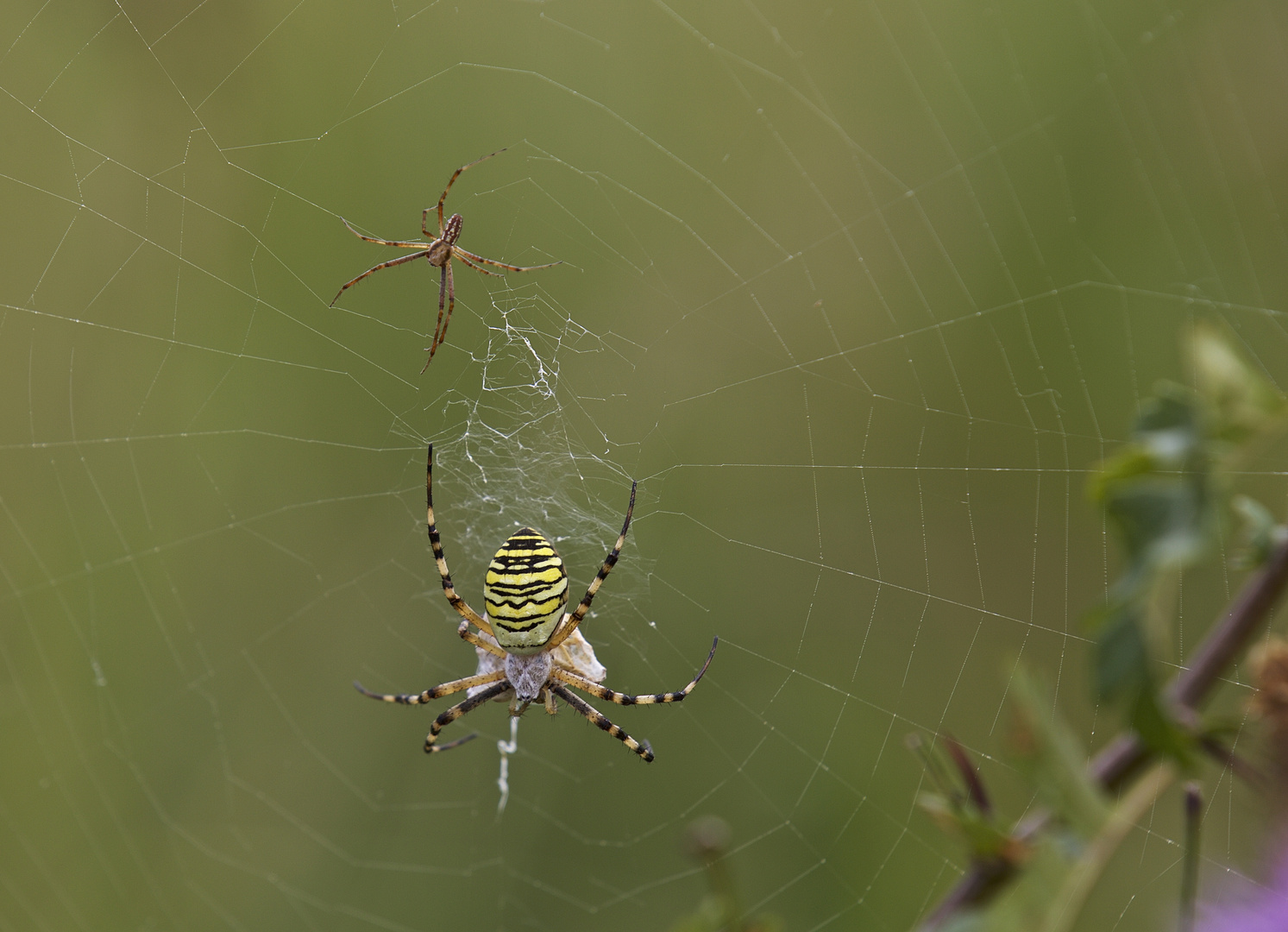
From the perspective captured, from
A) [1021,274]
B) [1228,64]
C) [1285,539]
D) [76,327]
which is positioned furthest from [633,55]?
[1285,539]

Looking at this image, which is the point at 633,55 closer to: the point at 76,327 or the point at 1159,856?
the point at 76,327

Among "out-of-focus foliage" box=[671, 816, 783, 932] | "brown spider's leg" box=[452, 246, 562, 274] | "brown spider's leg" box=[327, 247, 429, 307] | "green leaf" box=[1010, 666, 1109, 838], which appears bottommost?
"out-of-focus foliage" box=[671, 816, 783, 932]

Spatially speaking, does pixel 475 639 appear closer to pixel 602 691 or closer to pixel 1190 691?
pixel 602 691

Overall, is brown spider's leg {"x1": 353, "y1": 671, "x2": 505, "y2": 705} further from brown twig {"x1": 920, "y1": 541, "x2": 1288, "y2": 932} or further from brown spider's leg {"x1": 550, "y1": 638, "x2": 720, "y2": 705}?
brown twig {"x1": 920, "y1": 541, "x2": 1288, "y2": 932}

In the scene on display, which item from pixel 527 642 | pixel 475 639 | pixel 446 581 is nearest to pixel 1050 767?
pixel 527 642

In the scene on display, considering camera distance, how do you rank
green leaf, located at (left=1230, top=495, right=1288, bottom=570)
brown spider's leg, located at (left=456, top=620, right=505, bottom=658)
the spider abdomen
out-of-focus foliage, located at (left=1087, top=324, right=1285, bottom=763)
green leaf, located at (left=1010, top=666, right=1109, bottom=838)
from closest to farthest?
out-of-focus foliage, located at (left=1087, top=324, right=1285, bottom=763) → green leaf, located at (left=1010, top=666, right=1109, bottom=838) → green leaf, located at (left=1230, top=495, right=1288, bottom=570) → the spider abdomen → brown spider's leg, located at (left=456, top=620, right=505, bottom=658)

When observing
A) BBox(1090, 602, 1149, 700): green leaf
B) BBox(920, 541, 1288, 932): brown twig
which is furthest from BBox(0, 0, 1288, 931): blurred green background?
BBox(1090, 602, 1149, 700): green leaf
